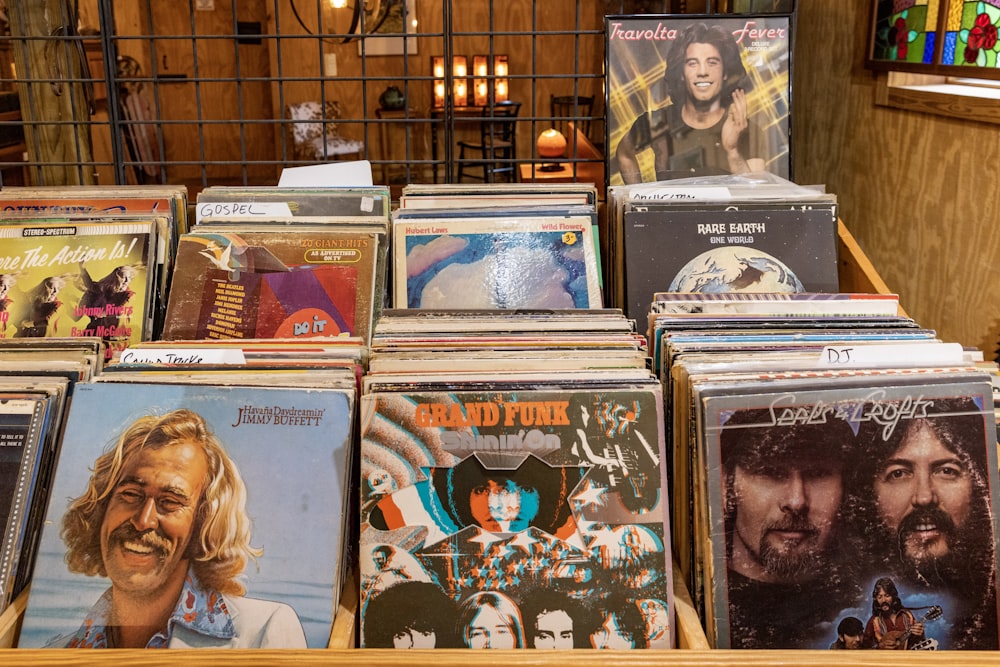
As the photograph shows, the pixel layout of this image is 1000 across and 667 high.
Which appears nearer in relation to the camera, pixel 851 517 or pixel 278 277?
pixel 851 517

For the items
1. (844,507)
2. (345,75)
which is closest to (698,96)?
(844,507)

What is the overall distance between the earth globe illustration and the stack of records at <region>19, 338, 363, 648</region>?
0.85m

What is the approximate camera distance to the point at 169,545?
1203 mm

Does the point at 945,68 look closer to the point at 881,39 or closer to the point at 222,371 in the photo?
the point at 881,39

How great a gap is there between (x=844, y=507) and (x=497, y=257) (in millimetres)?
877

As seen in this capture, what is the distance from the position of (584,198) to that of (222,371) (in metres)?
0.95

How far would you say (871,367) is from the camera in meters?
1.25

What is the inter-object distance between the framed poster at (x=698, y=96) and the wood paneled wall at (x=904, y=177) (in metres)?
0.62

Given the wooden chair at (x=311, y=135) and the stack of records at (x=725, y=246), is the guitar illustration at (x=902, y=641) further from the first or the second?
the wooden chair at (x=311, y=135)

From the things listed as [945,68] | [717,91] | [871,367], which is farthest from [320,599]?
[945,68]

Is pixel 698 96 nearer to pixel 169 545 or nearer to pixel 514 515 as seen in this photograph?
pixel 514 515

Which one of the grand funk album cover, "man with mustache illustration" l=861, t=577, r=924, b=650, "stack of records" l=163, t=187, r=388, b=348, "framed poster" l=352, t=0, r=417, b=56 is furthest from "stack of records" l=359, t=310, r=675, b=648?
"framed poster" l=352, t=0, r=417, b=56

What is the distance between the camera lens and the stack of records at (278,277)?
65.0 inches

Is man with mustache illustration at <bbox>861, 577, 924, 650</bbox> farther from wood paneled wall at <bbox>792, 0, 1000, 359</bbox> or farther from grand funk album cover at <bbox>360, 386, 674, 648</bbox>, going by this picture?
wood paneled wall at <bbox>792, 0, 1000, 359</bbox>
